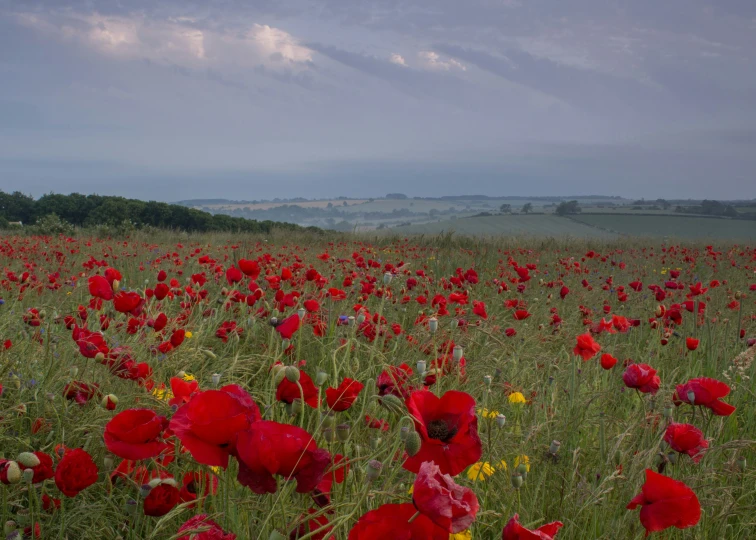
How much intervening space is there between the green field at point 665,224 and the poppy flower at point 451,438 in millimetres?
23085

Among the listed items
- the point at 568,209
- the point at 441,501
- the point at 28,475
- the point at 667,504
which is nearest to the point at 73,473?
the point at 28,475

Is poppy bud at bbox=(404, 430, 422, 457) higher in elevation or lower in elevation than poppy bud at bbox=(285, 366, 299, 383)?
lower

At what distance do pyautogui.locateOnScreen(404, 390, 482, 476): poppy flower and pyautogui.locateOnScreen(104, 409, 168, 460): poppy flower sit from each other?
442mm

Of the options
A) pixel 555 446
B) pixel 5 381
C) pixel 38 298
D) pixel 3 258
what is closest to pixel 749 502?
pixel 555 446

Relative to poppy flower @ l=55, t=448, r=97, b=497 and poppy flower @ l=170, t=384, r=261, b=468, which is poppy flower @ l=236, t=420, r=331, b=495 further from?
poppy flower @ l=55, t=448, r=97, b=497

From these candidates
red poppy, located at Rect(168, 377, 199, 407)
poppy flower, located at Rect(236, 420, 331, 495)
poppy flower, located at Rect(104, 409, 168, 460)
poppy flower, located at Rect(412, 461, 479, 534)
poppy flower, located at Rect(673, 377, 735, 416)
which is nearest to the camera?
poppy flower, located at Rect(412, 461, 479, 534)

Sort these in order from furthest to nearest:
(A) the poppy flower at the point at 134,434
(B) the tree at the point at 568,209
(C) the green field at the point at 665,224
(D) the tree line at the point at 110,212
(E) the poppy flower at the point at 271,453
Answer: (B) the tree at the point at 568,209 → (D) the tree line at the point at 110,212 → (C) the green field at the point at 665,224 → (A) the poppy flower at the point at 134,434 → (E) the poppy flower at the point at 271,453

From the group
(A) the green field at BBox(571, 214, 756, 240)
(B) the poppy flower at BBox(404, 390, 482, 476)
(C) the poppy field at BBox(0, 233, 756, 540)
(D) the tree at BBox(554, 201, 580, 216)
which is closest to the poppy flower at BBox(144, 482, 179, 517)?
(C) the poppy field at BBox(0, 233, 756, 540)

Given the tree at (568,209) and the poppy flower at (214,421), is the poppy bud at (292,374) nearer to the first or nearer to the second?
the poppy flower at (214,421)

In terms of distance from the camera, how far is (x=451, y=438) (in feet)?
2.77

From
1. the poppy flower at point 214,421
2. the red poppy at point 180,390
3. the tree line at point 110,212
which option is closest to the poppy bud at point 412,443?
the poppy flower at point 214,421

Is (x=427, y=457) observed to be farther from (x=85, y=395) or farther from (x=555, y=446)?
(x=85, y=395)

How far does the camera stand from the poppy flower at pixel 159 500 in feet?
3.50

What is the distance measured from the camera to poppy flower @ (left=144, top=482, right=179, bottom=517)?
107 cm
